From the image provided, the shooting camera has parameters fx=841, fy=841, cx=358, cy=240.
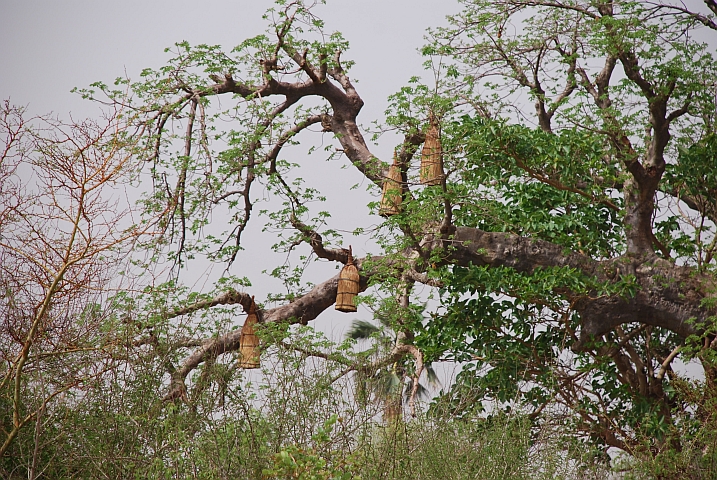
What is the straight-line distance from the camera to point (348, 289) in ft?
23.7

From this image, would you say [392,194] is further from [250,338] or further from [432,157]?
[250,338]

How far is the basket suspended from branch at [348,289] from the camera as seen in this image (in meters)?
7.18

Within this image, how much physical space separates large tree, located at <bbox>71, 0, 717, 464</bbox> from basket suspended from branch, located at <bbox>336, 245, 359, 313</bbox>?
0.66 feet

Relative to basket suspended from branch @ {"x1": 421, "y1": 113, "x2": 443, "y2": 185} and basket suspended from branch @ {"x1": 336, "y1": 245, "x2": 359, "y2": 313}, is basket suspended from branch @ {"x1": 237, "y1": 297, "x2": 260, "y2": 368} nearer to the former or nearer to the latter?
basket suspended from branch @ {"x1": 336, "y1": 245, "x2": 359, "y2": 313}

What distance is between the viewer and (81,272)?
464cm

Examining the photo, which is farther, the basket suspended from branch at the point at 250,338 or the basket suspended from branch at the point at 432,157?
the basket suspended from branch at the point at 250,338

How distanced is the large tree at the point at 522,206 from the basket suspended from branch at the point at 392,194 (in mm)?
77

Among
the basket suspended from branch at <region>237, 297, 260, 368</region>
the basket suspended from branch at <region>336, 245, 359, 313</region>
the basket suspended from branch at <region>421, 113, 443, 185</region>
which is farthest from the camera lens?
the basket suspended from branch at <region>237, 297, 260, 368</region>

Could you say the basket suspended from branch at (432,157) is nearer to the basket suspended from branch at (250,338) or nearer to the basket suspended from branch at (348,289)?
the basket suspended from branch at (348,289)

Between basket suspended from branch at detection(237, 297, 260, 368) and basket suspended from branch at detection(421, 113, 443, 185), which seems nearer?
basket suspended from branch at detection(421, 113, 443, 185)

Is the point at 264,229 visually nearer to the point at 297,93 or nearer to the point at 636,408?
the point at 297,93

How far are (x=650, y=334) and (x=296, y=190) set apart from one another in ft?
11.6

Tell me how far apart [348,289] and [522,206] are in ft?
5.59

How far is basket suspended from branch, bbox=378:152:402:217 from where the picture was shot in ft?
21.9
